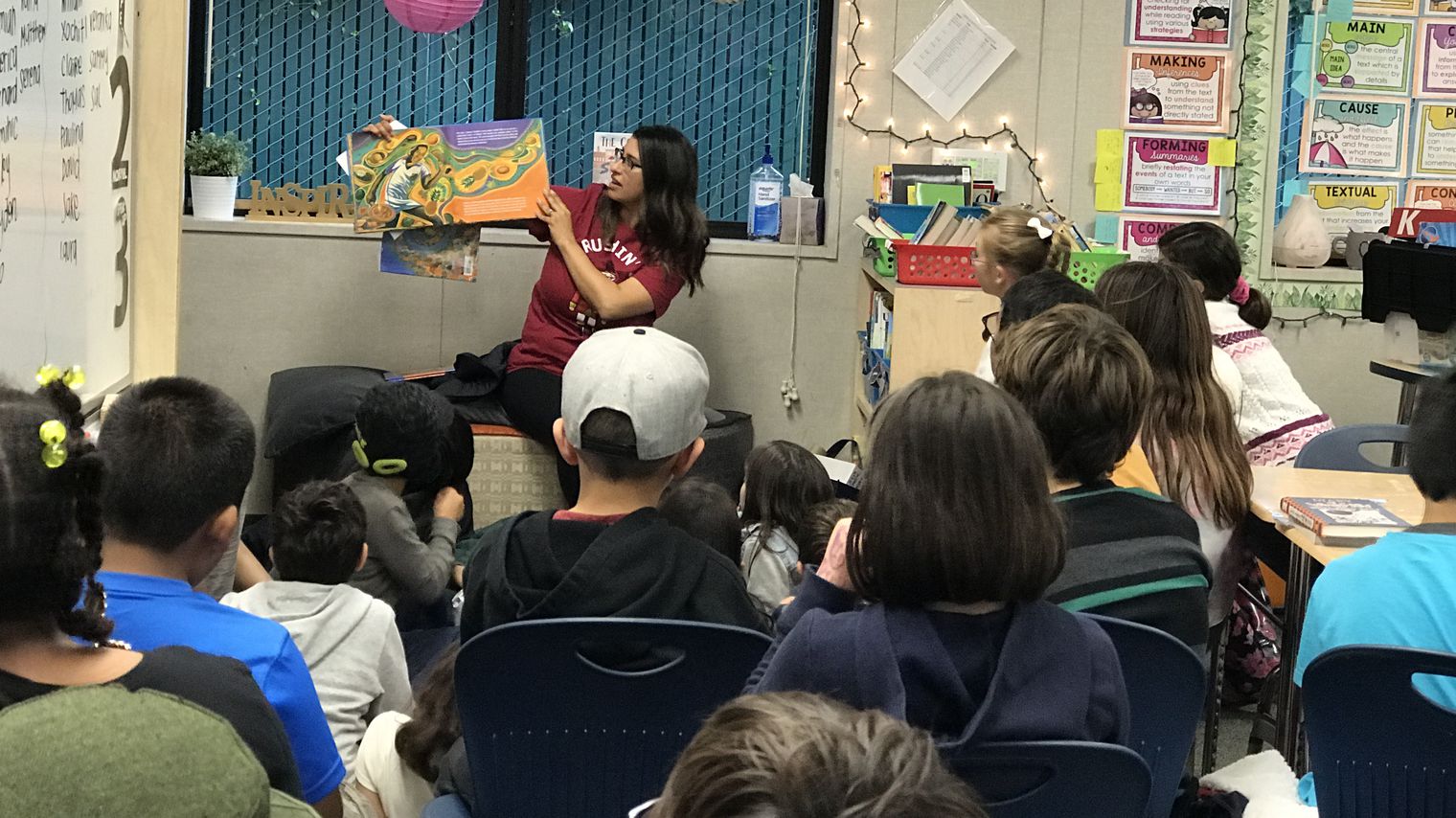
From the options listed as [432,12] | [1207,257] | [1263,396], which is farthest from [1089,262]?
[432,12]

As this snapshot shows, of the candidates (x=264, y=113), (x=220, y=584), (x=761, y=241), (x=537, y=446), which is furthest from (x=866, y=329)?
(x=220, y=584)

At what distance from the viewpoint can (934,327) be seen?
175 inches

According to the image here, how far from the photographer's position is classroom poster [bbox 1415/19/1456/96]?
546cm

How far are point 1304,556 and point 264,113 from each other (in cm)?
400

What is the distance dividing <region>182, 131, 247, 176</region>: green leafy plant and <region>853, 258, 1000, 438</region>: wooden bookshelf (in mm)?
2292

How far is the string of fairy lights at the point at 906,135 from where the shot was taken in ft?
17.5

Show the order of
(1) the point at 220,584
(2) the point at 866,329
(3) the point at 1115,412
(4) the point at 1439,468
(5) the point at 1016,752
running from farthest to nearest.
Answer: (2) the point at 866,329
(1) the point at 220,584
(3) the point at 1115,412
(4) the point at 1439,468
(5) the point at 1016,752

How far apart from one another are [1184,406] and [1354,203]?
313 cm

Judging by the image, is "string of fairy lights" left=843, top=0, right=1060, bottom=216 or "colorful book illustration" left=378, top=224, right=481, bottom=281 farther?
"string of fairy lights" left=843, top=0, right=1060, bottom=216

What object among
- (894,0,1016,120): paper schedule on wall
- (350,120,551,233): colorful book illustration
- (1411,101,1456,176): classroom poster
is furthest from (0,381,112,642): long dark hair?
(1411,101,1456,176): classroom poster

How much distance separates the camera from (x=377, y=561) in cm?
307

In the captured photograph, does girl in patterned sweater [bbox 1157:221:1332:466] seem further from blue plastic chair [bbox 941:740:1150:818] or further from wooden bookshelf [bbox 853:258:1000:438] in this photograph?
blue plastic chair [bbox 941:740:1150:818]

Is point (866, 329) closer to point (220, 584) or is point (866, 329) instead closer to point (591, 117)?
point (591, 117)

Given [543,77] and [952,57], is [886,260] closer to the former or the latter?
[952,57]
